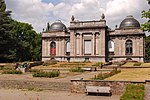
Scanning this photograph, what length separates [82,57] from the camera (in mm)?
61500

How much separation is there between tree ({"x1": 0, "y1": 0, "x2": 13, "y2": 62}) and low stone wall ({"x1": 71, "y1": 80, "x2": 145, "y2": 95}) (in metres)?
40.5

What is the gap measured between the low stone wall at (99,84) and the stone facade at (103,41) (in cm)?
4151

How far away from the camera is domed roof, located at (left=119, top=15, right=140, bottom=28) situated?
6329 centimetres

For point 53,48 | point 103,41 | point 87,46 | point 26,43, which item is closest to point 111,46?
point 103,41

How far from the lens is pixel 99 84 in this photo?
59.0 ft

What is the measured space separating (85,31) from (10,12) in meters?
19.3

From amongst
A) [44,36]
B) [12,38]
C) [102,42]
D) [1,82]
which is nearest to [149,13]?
[1,82]

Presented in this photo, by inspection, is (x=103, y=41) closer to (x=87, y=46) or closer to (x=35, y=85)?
(x=87, y=46)

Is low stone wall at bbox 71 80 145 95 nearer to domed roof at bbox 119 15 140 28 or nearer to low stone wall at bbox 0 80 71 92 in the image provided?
low stone wall at bbox 0 80 71 92

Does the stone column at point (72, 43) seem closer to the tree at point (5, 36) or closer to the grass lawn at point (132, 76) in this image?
the tree at point (5, 36)

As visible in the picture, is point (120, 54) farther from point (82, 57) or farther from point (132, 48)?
point (82, 57)

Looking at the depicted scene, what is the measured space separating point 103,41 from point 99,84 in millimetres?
42779

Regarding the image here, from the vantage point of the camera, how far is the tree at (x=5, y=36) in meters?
56.4

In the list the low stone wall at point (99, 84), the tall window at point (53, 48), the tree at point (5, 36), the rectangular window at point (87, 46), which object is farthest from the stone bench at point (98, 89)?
the tall window at point (53, 48)
